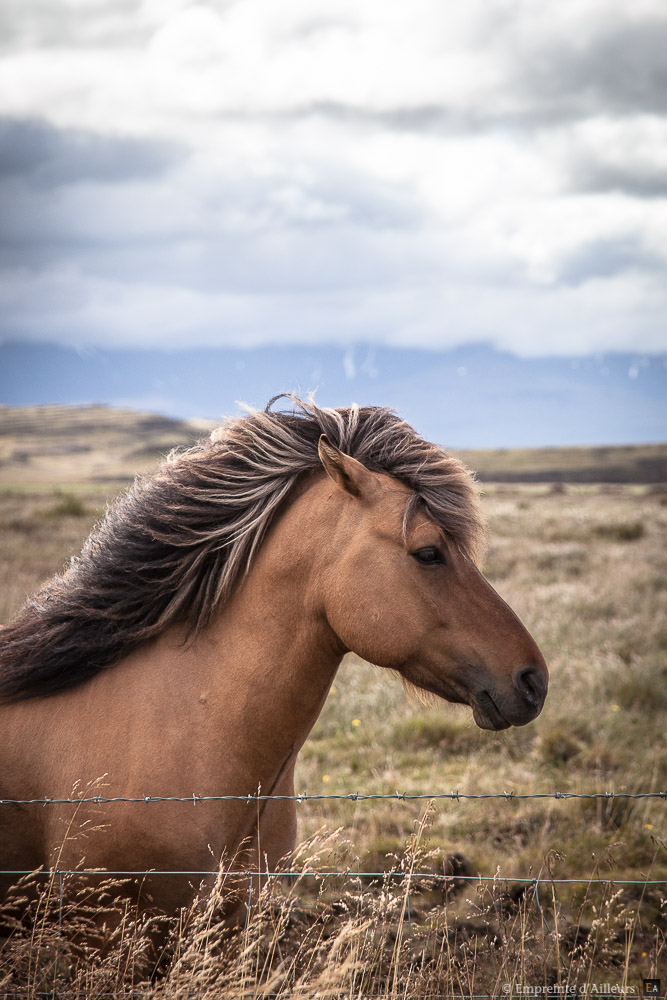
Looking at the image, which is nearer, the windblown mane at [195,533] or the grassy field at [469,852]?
the grassy field at [469,852]

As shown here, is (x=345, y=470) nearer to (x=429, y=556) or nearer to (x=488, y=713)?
(x=429, y=556)

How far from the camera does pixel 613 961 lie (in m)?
4.21

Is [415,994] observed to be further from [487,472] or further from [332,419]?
[487,472]

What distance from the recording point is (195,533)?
10.9 feet

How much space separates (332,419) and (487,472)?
308 feet

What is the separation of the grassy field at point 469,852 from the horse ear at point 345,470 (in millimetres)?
1192

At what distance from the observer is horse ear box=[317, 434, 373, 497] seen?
3.02 metres

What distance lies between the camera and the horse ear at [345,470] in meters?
3.02

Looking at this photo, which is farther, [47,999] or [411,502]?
[411,502]

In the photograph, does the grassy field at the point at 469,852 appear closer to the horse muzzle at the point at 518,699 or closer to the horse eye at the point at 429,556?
the horse muzzle at the point at 518,699

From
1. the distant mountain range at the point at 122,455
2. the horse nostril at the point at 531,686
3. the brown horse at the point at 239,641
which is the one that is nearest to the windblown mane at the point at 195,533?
the brown horse at the point at 239,641

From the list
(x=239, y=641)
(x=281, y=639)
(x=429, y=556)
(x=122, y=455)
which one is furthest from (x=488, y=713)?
(x=122, y=455)

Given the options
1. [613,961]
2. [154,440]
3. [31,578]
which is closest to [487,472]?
[154,440]

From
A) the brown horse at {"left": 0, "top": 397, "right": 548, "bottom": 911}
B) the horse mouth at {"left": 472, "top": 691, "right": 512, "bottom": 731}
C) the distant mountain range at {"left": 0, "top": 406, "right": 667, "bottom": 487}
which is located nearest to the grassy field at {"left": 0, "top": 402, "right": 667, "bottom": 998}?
the brown horse at {"left": 0, "top": 397, "right": 548, "bottom": 911}
